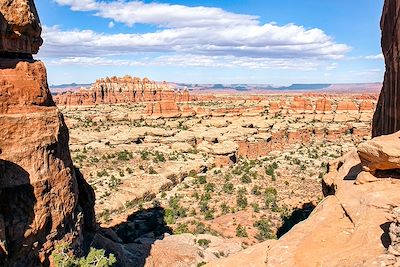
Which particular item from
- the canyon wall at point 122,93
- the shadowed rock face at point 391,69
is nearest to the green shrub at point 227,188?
the shadowed rock face at point 391,69

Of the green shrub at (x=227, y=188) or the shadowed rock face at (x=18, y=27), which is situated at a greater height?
the shadowed rock face at (x=18, y=27)

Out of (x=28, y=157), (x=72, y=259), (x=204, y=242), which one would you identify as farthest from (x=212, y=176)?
(x=28, y=157)

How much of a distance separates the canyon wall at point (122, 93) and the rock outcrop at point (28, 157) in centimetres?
14518

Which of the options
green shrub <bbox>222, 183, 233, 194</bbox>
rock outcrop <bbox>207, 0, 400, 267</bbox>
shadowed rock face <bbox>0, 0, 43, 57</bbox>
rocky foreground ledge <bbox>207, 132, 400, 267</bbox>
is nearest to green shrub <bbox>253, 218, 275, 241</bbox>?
green shrub <bbox>222, 183, 233, 194</bbox>

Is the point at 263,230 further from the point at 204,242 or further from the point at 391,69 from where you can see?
the point at 391,69

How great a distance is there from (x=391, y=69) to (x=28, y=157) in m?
18.5

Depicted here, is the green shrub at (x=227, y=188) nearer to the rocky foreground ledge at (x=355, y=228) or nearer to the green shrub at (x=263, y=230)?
the green shrub at (x=263, y=230)

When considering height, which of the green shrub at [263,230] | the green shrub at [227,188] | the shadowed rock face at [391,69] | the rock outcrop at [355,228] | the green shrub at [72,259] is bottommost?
the green shrub at [263,230]

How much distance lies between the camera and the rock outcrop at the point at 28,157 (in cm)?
1478

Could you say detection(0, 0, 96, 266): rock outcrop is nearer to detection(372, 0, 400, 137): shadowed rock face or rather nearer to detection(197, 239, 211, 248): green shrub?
detection(197, 239, 211, 248): green shrub

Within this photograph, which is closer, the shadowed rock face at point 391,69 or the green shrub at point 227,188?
the shadowed rock face at point 391,69

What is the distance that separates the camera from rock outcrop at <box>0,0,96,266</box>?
14.8 m

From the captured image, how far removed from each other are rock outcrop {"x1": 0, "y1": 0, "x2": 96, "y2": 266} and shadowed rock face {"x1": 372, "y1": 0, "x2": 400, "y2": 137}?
51.6 ft

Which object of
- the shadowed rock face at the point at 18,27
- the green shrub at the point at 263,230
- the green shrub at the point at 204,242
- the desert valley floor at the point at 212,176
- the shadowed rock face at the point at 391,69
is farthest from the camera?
the desert valley floor at the point at 212,176
